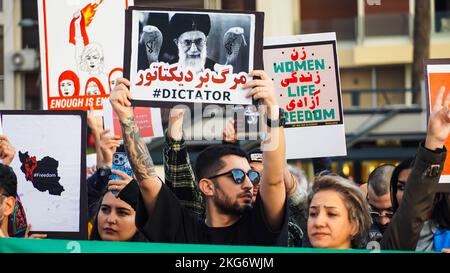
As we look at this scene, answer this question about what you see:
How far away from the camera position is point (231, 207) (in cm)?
465

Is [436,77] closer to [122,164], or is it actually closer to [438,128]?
[438,128]

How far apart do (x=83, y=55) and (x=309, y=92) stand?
1429 millimetres

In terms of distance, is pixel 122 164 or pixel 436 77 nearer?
pixel 436 77

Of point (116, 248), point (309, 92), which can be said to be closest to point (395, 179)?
point (309, 92)

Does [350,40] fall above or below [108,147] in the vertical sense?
above

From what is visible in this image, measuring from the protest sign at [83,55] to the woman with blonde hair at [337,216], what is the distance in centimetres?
234

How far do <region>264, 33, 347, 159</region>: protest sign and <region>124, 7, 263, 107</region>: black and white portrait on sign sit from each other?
132 cm

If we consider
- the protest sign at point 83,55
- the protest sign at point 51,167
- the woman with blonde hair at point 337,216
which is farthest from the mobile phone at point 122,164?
the protest sign at point 83,55

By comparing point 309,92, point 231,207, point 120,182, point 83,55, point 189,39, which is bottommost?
point 231,207

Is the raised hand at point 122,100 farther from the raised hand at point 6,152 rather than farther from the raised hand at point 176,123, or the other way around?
the raised hand at point 6,152

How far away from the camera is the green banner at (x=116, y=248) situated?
3877 mm

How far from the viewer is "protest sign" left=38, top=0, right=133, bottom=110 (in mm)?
6426
